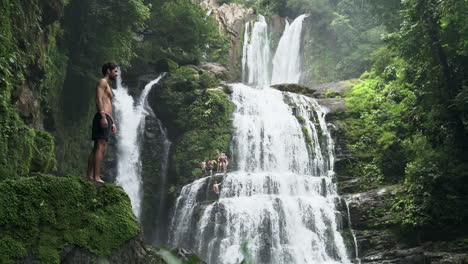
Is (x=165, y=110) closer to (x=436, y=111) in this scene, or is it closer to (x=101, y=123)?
(x=436, y=111)

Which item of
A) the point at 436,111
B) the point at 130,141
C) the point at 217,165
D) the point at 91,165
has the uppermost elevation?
the point at 130,141

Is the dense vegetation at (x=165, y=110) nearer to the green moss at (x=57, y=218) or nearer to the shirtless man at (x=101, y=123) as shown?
the green moss at (x=57, y=218)

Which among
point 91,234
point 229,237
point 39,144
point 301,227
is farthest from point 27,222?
point 301,227

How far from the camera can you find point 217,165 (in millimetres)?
18219

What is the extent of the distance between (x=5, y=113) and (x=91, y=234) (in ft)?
13.0

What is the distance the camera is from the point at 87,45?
56.4ft

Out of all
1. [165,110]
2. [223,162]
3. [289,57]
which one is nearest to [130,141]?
[165,110]

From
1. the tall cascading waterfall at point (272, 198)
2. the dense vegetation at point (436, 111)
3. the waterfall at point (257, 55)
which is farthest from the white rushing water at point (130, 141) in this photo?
the waterfall at point (257, 55)

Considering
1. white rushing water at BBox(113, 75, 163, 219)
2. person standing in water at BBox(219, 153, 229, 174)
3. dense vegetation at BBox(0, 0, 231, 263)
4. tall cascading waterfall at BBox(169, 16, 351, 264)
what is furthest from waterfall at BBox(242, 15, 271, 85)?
person standing in water at BBox(219, 153, 229, 174)

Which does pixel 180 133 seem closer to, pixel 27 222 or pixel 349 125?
pixel 349 125

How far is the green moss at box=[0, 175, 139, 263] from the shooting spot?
4.67 m

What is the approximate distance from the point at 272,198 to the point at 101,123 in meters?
9.72

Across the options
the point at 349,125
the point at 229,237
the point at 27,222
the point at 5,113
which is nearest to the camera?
the point at 27,222

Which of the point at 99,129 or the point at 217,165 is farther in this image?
the point at 217,165
